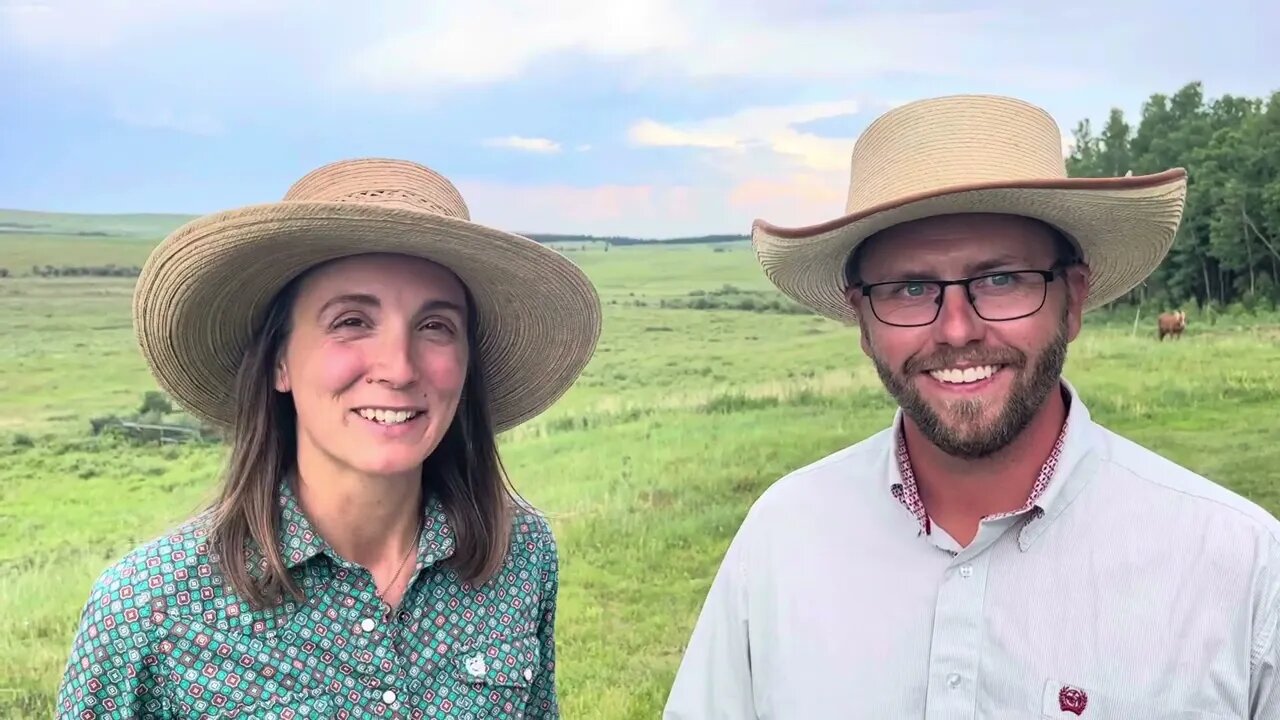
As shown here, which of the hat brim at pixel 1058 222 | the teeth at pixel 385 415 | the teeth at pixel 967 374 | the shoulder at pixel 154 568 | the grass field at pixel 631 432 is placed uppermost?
the hat brim at pixel 1058 222

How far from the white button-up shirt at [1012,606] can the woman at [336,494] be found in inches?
17.2

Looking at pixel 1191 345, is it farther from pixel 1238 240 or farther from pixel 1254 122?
pixel 1254 122

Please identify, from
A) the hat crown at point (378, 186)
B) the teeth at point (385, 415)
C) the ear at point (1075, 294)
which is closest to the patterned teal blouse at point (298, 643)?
the teeth at point (385, 415)

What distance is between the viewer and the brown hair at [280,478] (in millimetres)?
1506

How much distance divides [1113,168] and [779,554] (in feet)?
22.4

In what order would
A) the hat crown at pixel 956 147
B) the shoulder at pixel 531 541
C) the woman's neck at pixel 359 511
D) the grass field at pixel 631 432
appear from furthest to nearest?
the grass field at pixel 631 432
the shoulder at pixel 531 541
the woman's neck at pixel 359 511
the hat crown at pixel 956 147

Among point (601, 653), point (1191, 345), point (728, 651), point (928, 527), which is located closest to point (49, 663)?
point (601, 653)

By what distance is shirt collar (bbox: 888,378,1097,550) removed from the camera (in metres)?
1.42

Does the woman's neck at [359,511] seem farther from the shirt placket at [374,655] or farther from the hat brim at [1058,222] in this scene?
Result: the hat brim at [1058,222]

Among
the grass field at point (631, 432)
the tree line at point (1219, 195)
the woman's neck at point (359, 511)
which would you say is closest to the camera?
the woman's neck at point (359, 511)

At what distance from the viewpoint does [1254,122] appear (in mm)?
6379

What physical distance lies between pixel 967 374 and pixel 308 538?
1093mm

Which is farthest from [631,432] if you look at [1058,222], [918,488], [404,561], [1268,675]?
[1268,675]

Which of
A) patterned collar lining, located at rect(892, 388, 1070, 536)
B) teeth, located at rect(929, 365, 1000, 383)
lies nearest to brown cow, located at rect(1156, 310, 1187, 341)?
patterned collar lining, located at rect(892, 388, 1070, 536)
